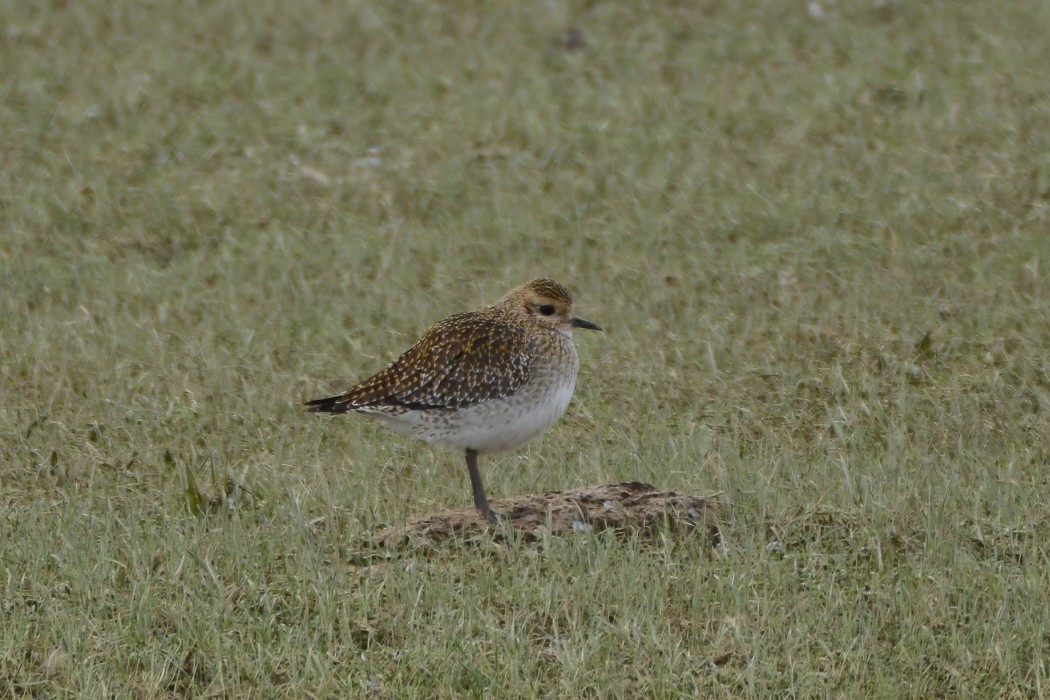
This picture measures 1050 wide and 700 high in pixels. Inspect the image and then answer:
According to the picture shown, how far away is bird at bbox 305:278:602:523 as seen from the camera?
25.7 feet

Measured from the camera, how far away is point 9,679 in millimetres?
6598

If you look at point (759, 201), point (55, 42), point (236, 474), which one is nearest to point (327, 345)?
point (236, 474)

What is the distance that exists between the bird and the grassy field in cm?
45

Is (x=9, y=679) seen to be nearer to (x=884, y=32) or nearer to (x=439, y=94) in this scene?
(x=439, y=94)

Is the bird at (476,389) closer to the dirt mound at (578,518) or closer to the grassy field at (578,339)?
the dirt mound at (578,518)

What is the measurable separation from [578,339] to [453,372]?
10.6 feet

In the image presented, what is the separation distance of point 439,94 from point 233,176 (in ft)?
7.70

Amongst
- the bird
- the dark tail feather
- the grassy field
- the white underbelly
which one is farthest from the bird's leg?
the dark tail feather

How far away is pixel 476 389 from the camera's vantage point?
7848mm

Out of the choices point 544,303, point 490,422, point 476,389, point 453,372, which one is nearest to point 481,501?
point 490,422

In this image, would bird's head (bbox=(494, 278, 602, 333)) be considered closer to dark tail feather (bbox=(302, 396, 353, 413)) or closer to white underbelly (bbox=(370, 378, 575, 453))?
white underbelly (bbox=(370, 378, 575, 453))

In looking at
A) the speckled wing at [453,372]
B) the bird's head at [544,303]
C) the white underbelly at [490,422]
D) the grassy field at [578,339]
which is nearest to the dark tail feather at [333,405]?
the speckled wing at [453,372]

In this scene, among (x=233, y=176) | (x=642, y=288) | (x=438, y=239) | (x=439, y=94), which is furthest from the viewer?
(x=439, y=94)

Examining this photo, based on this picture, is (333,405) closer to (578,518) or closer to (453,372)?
(453,372)
